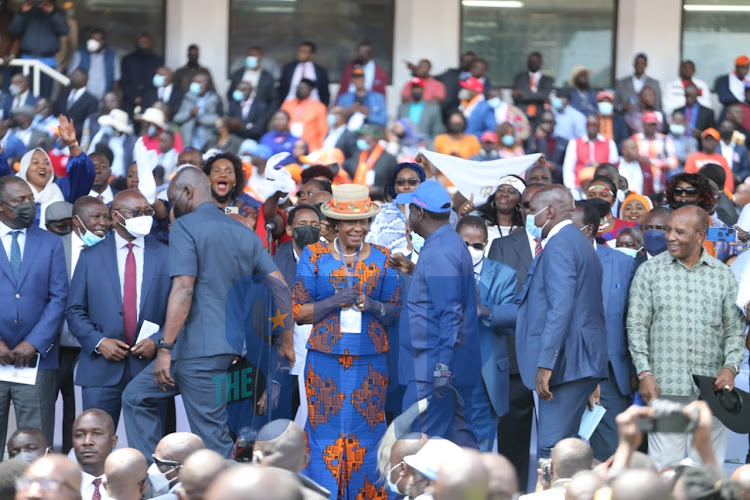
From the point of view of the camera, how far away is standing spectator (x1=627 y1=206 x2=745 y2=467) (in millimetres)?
7750

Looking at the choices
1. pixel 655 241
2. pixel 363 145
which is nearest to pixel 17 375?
pixel 655 241

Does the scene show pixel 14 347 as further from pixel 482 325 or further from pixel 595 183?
pixel 595 183

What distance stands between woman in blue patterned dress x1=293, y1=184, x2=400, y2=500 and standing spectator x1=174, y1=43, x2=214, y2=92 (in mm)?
8853

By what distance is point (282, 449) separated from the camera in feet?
16.9

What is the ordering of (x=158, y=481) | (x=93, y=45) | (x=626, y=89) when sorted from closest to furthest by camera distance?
(x=158, y=481), (x=93, y=45), (x=626, y=89)

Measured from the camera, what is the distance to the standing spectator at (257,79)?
1572cm

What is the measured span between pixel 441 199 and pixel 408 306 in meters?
0.64

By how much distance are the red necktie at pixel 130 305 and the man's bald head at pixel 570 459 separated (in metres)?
3.11

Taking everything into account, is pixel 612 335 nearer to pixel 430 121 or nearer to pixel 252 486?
pixel 252 486

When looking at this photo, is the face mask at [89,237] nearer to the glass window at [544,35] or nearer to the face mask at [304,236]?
the face mask at [304,236]

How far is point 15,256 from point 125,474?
295 cm

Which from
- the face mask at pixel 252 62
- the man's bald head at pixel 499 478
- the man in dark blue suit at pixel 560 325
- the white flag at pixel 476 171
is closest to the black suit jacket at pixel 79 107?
the face mask at pixel 252 62

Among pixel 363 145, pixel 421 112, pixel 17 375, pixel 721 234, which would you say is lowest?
pixel 17 375

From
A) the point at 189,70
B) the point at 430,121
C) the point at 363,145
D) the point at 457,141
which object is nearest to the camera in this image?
the point at 363,145
